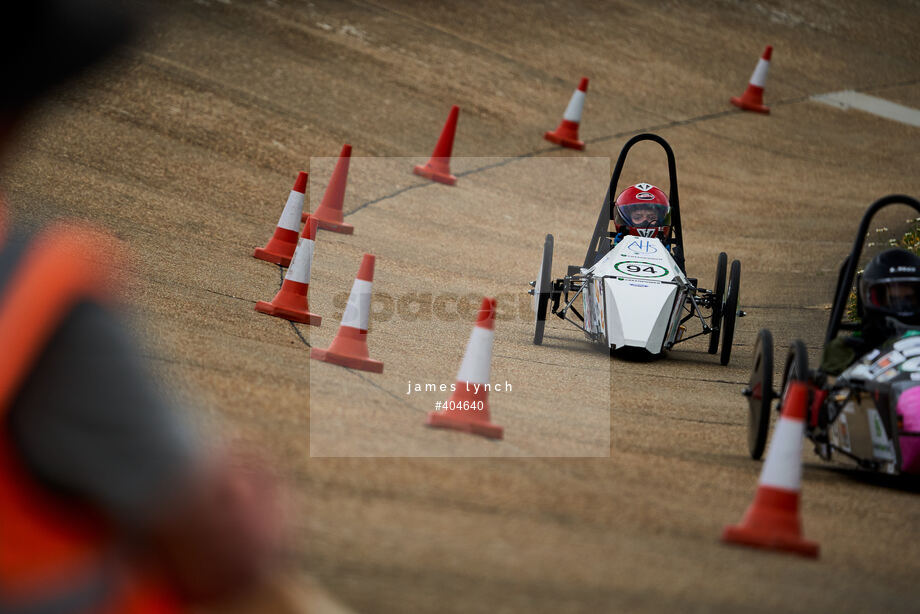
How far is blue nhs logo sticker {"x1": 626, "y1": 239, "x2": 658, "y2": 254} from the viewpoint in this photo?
10242mm

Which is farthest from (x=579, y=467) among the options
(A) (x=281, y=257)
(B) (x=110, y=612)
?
(A) (x=281, y=257)

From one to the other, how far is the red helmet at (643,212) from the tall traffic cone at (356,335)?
13.6ft

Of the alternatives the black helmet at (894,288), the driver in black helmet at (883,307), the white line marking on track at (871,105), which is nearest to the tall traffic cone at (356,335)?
the driver in black helmet at (883,307)

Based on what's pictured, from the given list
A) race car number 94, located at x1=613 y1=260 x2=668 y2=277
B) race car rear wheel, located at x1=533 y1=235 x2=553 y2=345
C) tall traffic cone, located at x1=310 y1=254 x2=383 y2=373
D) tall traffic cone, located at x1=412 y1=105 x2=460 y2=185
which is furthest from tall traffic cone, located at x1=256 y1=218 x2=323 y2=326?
tall traffic cone, located at x1=412 y1=105 x2=460 y2=185

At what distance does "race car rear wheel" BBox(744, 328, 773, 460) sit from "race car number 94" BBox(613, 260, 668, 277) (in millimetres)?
2890

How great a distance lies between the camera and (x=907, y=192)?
55.6ft

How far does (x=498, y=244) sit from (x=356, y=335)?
6.41m

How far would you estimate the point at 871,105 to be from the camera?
2030 cm

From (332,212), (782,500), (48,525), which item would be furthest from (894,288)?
(332,212)

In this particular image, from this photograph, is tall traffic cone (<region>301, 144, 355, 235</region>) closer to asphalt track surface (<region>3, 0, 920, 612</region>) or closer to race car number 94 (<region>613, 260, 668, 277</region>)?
asphalt track surface (<region>3, 0, 920, 612</region>)

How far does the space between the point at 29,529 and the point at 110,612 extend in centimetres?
13

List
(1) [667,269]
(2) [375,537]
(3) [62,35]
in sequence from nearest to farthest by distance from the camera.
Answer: (3) [62,35] < (2) [375,537] < (1) [667,269]

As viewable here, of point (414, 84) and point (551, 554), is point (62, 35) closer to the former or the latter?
point (551, 554)

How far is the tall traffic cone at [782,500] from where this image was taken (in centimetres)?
472
